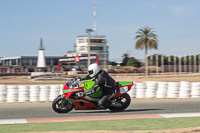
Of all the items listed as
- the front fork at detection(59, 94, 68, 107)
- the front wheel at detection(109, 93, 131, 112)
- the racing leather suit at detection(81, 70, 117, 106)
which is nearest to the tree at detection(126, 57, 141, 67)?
the front wheel at detection(109, 93, 131, 112)

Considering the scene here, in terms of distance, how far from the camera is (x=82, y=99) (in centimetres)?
976

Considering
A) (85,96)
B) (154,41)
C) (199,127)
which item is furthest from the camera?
(154,41)

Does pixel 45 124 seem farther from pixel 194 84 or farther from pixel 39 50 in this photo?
pixel 39 50

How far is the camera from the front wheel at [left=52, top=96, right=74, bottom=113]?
977 centimetres

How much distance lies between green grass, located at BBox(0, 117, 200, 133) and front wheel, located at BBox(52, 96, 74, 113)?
2064mm

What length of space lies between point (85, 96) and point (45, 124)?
2.23m

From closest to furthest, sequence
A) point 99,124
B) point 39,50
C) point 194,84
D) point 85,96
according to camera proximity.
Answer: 1. point 99,124
2. point 85,96
3. point 194,84
4. point 39,50

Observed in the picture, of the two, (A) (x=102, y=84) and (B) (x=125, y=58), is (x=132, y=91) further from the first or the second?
(B) (x=125, y=58)

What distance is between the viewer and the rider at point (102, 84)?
956 centimetres

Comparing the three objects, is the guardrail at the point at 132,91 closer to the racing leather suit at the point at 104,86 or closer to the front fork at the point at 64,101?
the front fork at the point at 64,101

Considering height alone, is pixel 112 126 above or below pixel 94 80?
below

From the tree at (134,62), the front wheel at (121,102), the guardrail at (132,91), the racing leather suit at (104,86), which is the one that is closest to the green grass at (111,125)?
the racing leather suit at (104,86)

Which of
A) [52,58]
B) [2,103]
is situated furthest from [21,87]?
[52,58]

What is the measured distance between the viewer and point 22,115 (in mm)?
9867
